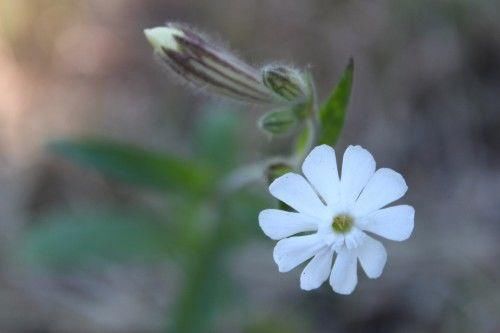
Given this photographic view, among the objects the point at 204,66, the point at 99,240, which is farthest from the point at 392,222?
the point at 99,240

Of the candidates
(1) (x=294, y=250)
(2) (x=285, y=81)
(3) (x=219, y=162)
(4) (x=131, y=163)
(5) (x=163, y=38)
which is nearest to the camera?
(1) (x=294, y=250)

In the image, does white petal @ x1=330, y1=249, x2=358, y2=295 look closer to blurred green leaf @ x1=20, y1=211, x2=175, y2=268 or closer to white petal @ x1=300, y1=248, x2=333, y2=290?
white petal @ x1=300, y1=248, x2=333, y2=290

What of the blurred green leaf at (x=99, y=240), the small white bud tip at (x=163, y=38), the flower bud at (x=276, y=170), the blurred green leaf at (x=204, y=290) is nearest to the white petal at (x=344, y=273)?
the flower bud at (x=276, y=170)

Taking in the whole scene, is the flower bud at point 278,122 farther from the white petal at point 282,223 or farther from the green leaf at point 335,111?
the white petal at point 282,223

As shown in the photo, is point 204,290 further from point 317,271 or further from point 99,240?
point 317,271

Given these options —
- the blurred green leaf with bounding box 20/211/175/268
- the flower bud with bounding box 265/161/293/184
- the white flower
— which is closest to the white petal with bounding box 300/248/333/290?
the white flower
